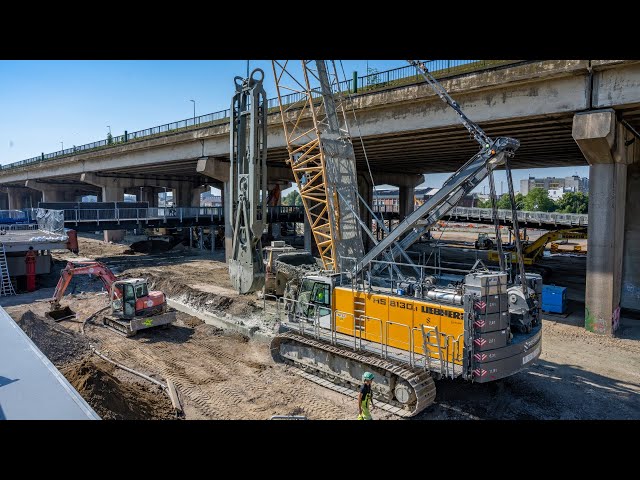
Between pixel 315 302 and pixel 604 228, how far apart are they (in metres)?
11.5

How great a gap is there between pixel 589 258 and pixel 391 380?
442 inches

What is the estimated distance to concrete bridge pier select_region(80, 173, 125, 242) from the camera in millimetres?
48750

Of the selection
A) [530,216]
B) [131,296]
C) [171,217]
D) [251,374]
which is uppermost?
[171,217]

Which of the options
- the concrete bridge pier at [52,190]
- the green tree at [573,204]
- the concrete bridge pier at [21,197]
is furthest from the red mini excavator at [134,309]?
the concrete bridge pier at [21,197]

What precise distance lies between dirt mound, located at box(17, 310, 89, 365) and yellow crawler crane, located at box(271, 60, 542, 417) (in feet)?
19.4

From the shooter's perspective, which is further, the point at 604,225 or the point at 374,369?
the point at 604,225

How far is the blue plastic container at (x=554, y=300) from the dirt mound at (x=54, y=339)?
1836cm

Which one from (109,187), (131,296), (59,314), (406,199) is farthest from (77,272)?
(109,187)

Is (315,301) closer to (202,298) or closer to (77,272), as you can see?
(202,298)

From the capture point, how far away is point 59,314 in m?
19.1

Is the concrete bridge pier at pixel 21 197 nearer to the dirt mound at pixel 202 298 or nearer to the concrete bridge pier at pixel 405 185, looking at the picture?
the concrete bridge pier at pixel 405 185

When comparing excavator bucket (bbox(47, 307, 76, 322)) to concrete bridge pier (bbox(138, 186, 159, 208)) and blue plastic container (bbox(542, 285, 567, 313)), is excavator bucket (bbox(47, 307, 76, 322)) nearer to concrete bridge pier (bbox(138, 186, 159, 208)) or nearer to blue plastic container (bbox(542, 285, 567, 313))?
blue plastic container (bbox(542, 285, 567, 313))
